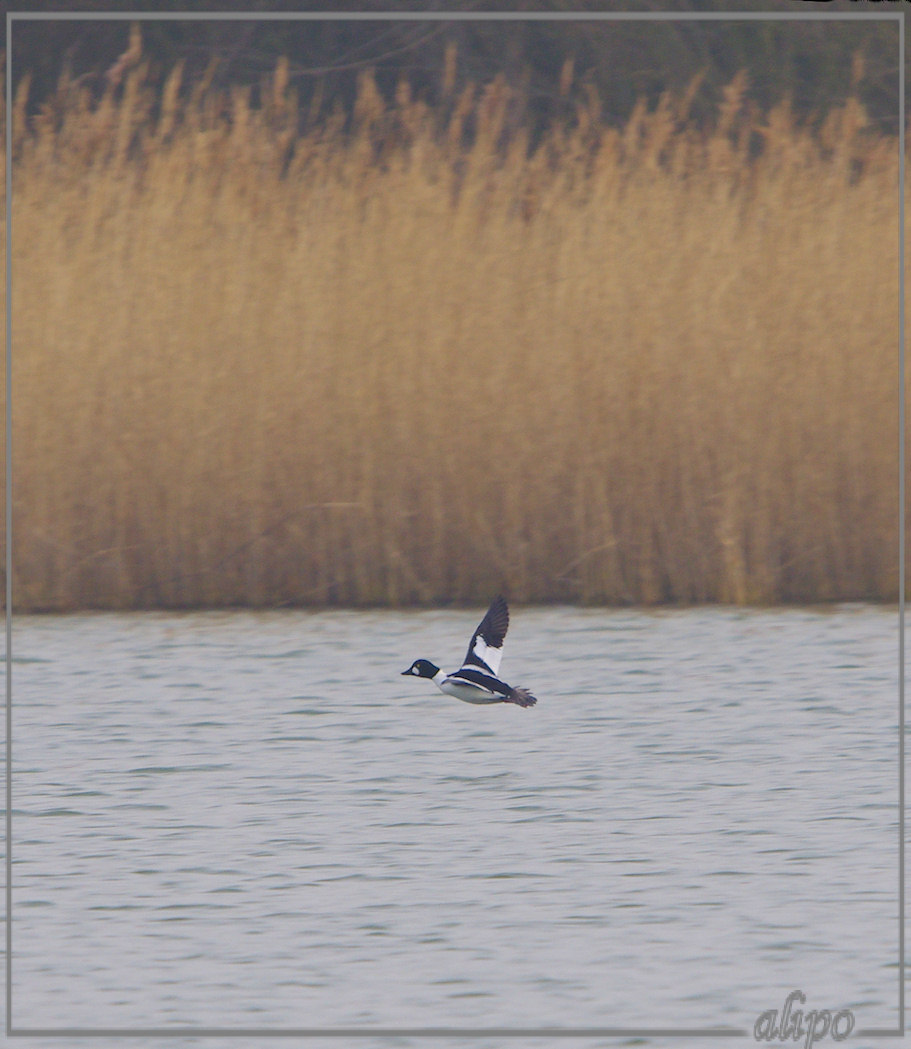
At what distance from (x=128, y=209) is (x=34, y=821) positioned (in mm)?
3744

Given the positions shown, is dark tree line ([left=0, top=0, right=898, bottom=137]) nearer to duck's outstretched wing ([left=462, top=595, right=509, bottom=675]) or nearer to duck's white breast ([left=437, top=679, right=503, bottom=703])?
duck's outstretched wing ([left=462, top=595, right=509, bottom=675])

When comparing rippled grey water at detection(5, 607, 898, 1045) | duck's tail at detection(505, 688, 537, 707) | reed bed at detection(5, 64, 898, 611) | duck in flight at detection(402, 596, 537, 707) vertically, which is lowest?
rippled grey water at detection(5, 607, 898, 1045)

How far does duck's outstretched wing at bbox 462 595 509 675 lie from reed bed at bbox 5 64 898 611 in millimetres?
2805

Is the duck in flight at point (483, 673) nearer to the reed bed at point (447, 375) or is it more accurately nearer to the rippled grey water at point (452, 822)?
the rippled grey water at point (452, 822)

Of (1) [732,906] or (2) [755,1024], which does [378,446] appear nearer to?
(1) [732,906]

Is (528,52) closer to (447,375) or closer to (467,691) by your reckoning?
(447,375)

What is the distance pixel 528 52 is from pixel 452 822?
8.16 meters

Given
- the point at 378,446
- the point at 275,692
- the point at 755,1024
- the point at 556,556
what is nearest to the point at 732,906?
the point at 755,1024

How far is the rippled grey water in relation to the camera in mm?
3604

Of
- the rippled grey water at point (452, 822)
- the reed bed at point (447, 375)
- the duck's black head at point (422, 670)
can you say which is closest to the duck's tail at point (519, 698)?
the duck's black head at point (422, 670)

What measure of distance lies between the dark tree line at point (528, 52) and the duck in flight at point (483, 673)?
7990 mm

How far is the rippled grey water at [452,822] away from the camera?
11.8ft

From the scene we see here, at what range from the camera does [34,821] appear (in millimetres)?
4660

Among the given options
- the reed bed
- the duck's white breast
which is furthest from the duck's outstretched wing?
the reed bed
